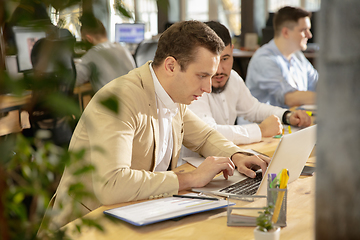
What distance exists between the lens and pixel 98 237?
0.96 meters

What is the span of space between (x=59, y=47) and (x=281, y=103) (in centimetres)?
319

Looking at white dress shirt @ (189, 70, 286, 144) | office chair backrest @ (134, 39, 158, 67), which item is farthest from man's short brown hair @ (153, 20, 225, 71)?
office chair backrest @ (134, 39, 158, 67)

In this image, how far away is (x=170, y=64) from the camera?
1.60 metres

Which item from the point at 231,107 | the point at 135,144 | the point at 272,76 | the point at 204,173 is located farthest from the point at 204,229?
the point at 272,76

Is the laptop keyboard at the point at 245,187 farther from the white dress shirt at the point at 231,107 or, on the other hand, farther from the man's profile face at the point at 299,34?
the man's profile face at the point at 299,34

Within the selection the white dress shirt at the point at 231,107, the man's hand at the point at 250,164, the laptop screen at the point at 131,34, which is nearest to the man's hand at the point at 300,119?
the white dress shirt at the point at 231,107

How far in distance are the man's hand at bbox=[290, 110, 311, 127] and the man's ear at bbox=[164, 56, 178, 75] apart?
1.12 metres

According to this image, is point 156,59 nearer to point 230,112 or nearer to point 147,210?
point 147,210

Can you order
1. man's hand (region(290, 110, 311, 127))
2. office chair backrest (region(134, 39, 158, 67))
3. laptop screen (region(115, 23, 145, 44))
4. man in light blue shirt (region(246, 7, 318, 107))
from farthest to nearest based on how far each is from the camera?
laptop screen (region(115, 23, 145, 44))
office chair backrest (region(134, 39, 158, 67))
man in light blue shirt (region(246, 7, 318, 107))
man's hand (region(290, 110, 311, 127))

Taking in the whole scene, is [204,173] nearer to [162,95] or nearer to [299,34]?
[162,95]

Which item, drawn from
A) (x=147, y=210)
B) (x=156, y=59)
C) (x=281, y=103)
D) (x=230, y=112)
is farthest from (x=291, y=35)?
(x=147, y=210)

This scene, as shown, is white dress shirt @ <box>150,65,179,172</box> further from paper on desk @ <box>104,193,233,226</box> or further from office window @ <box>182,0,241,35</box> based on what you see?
office window @ <box>182,0,241,35</box>

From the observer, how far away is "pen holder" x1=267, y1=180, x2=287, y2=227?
3.34ft

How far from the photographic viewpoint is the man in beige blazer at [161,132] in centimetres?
127
